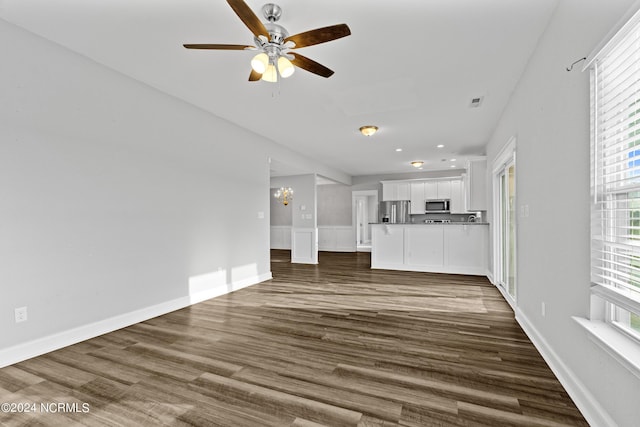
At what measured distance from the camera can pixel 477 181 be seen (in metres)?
6.55

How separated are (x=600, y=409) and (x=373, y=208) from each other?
30.7ft

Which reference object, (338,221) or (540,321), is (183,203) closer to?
(540,321)

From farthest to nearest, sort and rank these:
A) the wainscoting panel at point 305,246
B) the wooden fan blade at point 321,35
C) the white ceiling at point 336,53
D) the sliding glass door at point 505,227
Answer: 1. the wainscoting panel at point 305,246
2. the sliding glass door at point 505,227
3. the white ceiling at point 336,53
4. the wooden fan blade at point 321,35

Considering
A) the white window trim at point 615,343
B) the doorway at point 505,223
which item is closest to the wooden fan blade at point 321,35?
the white window trim at point 615,343

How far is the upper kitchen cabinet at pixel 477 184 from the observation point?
6473 millimetres

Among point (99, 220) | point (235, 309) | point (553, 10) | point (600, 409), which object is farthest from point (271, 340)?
point (553, 10)

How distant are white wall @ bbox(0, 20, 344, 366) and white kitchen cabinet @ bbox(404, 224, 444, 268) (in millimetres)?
4005

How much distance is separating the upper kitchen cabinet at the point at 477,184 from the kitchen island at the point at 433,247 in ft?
1.39

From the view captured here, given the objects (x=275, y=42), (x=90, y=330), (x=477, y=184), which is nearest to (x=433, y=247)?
(x=477, y=184)

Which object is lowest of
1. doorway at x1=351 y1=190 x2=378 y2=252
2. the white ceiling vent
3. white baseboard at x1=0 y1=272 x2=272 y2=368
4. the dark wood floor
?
the dark wood floor

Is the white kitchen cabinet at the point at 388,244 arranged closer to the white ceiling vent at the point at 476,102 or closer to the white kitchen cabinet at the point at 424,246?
the white kitchen cabinet at the point at 424,246

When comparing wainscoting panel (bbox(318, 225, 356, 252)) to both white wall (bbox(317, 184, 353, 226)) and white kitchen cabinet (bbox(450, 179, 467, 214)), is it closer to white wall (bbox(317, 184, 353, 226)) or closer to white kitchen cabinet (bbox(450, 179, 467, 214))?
white wall (bbox(317, 184, 353, 226))

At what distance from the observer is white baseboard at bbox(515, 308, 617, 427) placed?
1.61 metres

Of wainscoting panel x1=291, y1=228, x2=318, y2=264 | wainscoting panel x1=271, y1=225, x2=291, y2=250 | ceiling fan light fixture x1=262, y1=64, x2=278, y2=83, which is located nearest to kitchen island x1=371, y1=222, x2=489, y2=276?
wainscoting panel x1=291, y1=228, x2=318, y2=264
